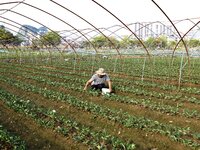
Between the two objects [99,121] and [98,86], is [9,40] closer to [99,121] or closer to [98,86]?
[98,86]

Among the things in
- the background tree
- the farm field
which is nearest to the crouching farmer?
the farm field

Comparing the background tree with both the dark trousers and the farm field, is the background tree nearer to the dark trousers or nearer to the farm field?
the dark trousers

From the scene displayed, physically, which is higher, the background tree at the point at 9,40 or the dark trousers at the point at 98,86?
the background tree at the point at 9,40

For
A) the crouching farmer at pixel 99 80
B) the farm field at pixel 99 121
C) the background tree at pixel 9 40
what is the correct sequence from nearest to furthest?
1. the farm field at pixel 99 121
2. the crouching farmer at pixel 99 80
3. the background tree at pixel 9 40

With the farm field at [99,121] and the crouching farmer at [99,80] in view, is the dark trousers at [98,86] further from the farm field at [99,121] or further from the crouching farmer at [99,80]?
the farm field at [99,121]

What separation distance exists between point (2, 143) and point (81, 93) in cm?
650

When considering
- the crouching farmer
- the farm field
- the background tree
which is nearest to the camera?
the farm field

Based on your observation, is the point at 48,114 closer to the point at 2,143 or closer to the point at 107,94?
the point at 2,143

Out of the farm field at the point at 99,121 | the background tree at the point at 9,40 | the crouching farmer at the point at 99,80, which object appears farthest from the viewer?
the background tree at the point at 9,40

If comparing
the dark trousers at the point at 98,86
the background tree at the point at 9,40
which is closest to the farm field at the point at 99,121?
the dark trousers at the point at 98,86

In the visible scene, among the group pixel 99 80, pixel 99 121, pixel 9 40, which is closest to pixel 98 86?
pixel 99 80

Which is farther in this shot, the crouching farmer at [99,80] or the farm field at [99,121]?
the crouching farmer at [99,80]

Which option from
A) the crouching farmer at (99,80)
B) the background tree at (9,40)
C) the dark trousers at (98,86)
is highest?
the background tree at (9,40)

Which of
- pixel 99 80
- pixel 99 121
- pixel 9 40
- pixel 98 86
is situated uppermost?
pixel 9 40
